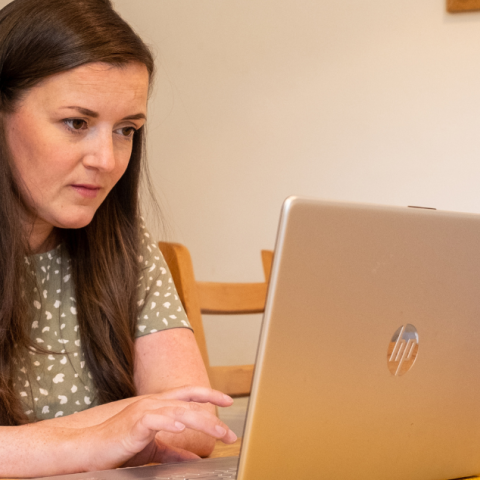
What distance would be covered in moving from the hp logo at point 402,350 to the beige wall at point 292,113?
139cm

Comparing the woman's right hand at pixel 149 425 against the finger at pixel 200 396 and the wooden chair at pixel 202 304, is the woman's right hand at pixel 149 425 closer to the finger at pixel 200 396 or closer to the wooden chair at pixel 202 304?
the finger at pixel 200 396

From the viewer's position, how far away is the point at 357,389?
530mm

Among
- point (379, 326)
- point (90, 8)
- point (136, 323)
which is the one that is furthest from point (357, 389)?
point (90, 8)

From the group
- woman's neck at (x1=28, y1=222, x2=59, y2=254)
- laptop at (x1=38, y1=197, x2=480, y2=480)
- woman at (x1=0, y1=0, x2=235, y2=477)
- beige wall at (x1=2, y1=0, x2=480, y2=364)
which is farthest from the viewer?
beige wall at (x1=2, y1=0, x2=480, y2=364)

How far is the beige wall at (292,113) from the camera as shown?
1.89 m

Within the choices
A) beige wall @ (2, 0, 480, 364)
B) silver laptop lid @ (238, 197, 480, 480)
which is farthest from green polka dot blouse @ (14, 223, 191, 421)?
beige wall @ (2, 0, 480, 364)

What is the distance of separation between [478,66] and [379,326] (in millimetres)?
1535

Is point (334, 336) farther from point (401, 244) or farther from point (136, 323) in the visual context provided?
point (136, 323)

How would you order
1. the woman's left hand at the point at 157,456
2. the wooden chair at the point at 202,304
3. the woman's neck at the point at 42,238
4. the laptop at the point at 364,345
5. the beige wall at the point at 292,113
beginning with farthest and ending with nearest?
the beige wall at the point at 292,113 < the wooden chair at the point at 202,304 < the woman's neck at the point at 42,238 < the woman's left hand at the point at 157,456 < the laptop at the point at 364,345

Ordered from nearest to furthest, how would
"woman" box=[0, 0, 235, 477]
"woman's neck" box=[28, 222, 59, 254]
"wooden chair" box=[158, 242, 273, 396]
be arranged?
"woman" box=[0, 0, 235, 477] → "woman's neck" box=[28, 222, 59, 254] → "wooden chair" box=[158, 242, 273, 396]

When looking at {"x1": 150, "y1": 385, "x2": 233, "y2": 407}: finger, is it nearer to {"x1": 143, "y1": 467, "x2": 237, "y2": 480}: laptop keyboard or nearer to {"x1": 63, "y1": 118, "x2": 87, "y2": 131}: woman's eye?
{"x1": 143, "y1": 467, "x2": 237, "y2": 480}: laptop keyboard

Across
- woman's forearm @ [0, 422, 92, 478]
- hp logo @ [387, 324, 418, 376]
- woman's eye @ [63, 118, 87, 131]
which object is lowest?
woman's forearm @ [0, 422, 92, 478]

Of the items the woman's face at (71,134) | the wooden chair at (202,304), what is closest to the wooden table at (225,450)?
the wooden chair at (202,304)

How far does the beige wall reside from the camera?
189cm
